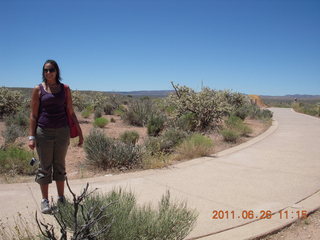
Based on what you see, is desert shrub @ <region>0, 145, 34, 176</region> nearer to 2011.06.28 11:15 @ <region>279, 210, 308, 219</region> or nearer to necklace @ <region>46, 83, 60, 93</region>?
necklace @ <region>46, 83, 60, 93</region>

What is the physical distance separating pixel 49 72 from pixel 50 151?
1.09 m

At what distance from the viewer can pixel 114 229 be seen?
8.75 ft

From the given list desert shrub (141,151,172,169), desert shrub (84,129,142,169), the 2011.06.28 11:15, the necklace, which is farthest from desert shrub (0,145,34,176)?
the 2011.06.28 11:15

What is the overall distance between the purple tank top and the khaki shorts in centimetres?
8

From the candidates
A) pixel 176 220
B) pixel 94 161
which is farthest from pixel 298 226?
pixel 94 161

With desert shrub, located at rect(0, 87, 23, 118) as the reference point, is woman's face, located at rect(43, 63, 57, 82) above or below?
above

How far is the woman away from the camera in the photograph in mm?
4156

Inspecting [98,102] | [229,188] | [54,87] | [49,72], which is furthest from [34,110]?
[98,102]

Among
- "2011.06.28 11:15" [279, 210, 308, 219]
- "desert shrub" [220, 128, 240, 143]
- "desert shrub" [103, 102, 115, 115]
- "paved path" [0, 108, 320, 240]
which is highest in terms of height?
"desert shrub" [103, 102, 115, 115]

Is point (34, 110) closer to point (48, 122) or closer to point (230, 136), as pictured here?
point (48, 122)

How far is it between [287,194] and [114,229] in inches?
140

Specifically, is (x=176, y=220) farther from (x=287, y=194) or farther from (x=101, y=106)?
(x=101, y=106)

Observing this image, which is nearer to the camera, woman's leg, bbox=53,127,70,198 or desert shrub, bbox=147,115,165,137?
woman's leg, bbox=53,127,70,198

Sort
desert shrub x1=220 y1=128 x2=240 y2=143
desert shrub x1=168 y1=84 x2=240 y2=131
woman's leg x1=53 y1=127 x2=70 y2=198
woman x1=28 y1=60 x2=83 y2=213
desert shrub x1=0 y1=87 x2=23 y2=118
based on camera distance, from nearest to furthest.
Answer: woman x1=28 y1=60 x2=83 y2=213, woman's leg x1=53 y1=127 x2=70 y2=198, desert shrub x1=220 y1=128 x2=240 y2=143, desert shrub x1=168 y1=84 x2=240 y2=131, desert shrub x1=0 y1=87 x2=23 y2=118
